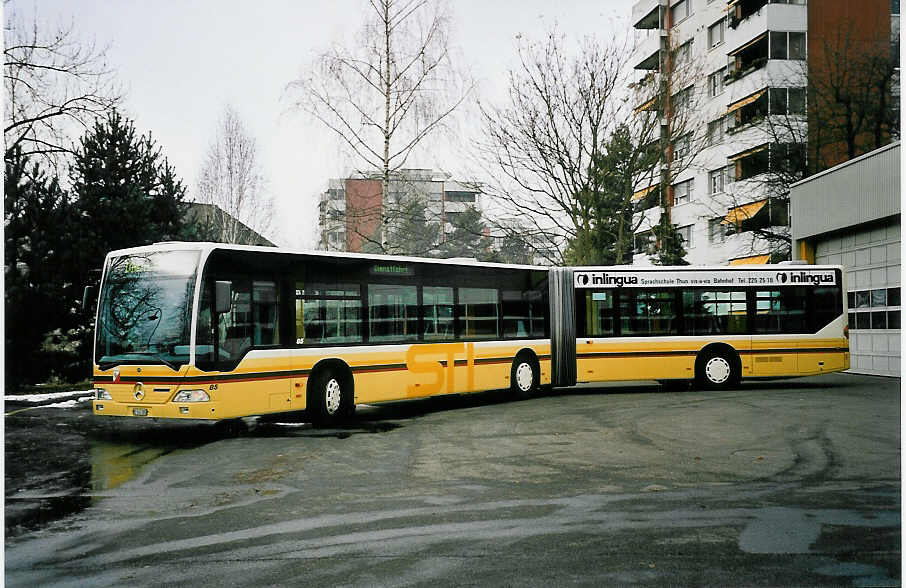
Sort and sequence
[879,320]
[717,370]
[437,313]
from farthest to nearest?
[879,320] → [717,370] → [437,313]

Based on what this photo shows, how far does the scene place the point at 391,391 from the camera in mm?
15828

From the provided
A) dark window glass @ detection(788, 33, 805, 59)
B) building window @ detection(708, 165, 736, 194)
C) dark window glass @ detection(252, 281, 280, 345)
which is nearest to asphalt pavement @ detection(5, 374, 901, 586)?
dark window glass @ detection(252, 281, 280, 345)

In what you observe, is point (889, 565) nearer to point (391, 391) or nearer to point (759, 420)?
point (759, 420)

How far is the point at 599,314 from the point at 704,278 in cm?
256

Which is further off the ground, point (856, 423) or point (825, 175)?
point (825, 175)

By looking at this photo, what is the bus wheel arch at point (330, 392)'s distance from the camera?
14422 millimetres

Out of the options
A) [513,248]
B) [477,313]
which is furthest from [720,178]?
[477,313]

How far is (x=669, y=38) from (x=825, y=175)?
397 inches

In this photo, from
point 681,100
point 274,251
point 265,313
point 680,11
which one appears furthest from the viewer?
point 680,11

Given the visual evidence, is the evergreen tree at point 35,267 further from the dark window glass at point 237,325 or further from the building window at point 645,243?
the building window at point 645,243

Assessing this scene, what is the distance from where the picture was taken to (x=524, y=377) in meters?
18.8

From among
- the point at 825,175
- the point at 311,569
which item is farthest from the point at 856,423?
the point at 825,175

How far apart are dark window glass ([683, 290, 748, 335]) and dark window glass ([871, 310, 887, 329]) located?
5929 mm

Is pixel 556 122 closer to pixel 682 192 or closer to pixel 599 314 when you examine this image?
pixel 599 314
